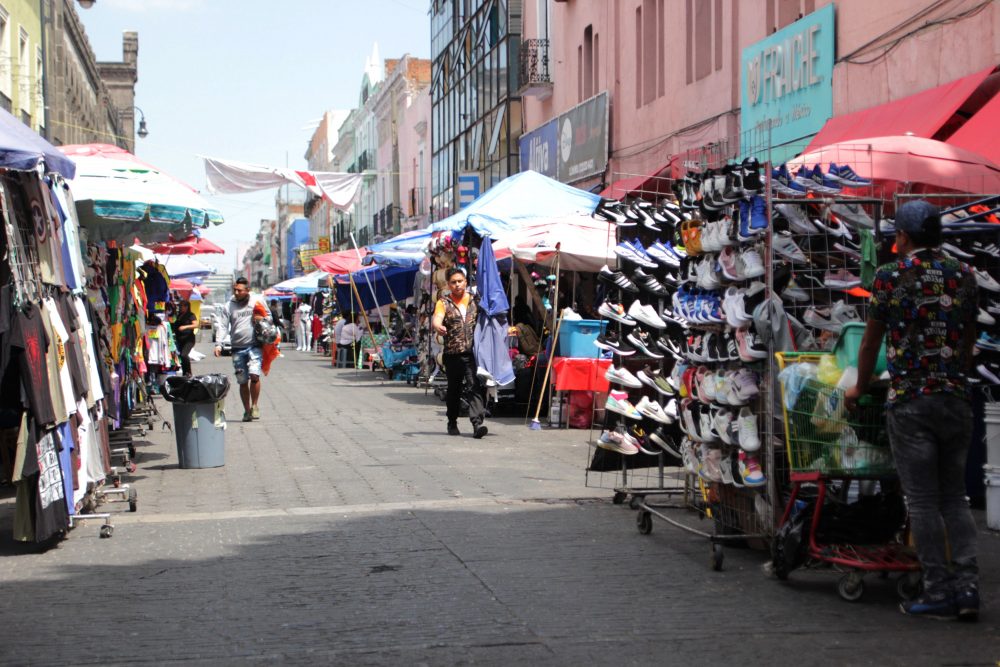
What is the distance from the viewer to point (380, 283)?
3002 centimetres

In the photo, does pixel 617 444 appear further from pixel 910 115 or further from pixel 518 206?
pixel 518 206

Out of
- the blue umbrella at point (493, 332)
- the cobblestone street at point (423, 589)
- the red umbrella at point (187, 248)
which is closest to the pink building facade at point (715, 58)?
the blue umbrella at point (493, 332)

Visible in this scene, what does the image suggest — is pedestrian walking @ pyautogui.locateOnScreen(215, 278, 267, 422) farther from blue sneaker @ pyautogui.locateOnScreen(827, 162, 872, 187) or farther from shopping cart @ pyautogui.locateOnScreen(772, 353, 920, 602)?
shopping cart @ pyautogui.locateOnScreen(772, 353, 920, 602)

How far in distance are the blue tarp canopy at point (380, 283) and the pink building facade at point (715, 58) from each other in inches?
196

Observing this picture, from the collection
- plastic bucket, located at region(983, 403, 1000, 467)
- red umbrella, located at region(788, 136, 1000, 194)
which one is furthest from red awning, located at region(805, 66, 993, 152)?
plastic bucket, located at region(983, 403, 1000, 467)

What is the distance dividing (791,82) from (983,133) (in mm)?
6209

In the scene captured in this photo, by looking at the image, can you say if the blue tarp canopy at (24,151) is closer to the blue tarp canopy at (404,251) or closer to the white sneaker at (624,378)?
the white sneaker at (624,378)

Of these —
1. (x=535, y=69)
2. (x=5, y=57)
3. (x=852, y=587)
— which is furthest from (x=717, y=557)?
(x=535, y=69)

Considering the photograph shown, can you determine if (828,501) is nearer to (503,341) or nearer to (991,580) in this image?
(991,580)

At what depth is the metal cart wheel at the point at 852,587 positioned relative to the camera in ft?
19.8

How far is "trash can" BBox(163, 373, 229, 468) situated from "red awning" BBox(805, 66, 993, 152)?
268 inches

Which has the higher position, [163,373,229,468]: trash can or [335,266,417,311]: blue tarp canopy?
[335,266,417,311]: blue tarp canopy

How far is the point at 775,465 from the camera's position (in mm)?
6727

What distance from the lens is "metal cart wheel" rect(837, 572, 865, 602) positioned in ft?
19.8
